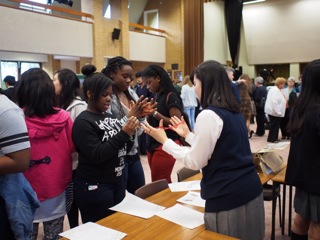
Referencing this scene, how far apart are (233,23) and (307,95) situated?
14.1 m

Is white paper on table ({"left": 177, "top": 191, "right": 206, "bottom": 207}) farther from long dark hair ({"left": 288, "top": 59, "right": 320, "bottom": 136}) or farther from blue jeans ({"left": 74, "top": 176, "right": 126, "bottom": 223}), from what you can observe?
long dark hair ({"left": 288, "top": 59, "right": 320, "bottom": 136})

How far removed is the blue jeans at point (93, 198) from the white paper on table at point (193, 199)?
47 centimetres

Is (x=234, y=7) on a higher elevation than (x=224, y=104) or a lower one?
higher

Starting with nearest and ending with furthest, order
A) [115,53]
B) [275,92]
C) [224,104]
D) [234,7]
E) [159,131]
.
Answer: [224,104] → [159,131] → [275,92] → [115,53] → [234,7]

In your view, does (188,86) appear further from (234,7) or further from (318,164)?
(234,7)

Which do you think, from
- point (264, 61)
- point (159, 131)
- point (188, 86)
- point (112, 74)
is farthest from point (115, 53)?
point (159, 131)

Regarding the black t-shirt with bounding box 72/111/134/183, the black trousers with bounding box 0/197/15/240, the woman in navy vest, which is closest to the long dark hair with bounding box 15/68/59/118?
the black t-shirt with bounding box 72/111/134/183

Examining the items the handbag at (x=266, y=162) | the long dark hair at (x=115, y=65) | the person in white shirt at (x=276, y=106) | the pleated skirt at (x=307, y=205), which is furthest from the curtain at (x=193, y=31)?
the pleated skirt at (x=307, y=205)

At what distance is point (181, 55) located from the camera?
13922 millimetres

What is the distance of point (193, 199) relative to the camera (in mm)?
2045

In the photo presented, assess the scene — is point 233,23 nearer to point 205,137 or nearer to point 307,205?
point 307,205

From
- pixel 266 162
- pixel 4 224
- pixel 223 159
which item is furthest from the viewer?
pixel 266 162

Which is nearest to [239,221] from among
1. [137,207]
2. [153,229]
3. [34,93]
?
[153,229]

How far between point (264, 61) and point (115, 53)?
8195 mm
